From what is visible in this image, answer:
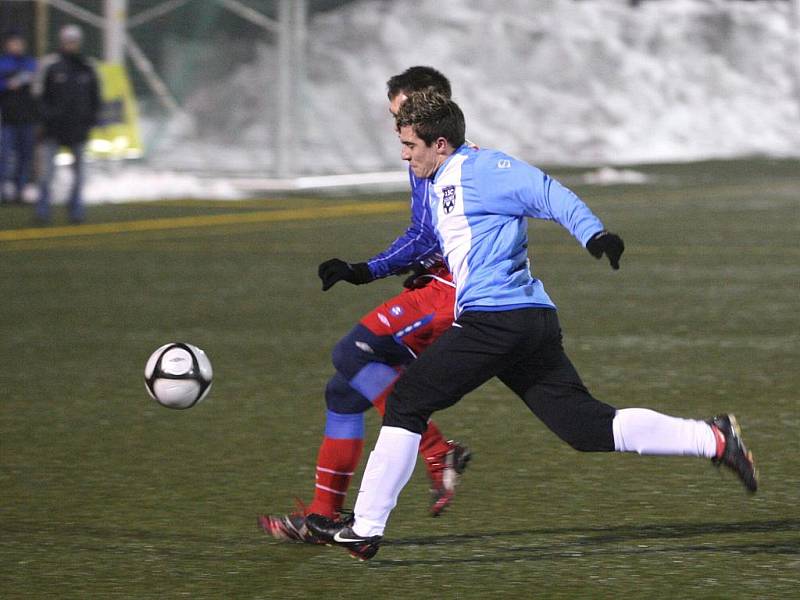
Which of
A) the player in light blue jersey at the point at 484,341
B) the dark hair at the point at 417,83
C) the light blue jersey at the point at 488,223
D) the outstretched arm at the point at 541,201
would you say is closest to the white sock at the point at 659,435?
the player in light blue jersey at the point at 484,341

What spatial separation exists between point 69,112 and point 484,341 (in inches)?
578

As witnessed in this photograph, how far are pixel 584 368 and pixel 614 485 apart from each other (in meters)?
2.90

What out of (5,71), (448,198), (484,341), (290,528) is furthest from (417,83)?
(5,71)

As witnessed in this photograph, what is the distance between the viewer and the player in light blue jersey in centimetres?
540

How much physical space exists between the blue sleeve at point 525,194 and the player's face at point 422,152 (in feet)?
0.41

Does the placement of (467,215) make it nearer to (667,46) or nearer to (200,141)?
(200,141)

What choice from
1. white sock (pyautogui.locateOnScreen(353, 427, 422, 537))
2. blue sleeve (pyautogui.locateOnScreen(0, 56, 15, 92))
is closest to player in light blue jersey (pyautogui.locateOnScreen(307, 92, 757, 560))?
white sock (pyautogui.locateOnScreen(353, 427, 422, 537))

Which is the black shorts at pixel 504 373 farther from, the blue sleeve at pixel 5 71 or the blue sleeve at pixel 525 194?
the blue sleeve at pixel 5 71

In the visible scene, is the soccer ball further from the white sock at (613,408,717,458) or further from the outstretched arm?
the white sock at (613,408,717,458)

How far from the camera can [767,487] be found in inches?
266

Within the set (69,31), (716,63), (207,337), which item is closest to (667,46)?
(716,63)

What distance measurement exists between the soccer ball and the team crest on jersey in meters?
1.46

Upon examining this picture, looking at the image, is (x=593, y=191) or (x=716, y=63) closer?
(x=593, y=191)

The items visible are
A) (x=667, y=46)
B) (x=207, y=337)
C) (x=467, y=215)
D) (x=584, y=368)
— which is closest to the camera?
(x=467, y=215)
